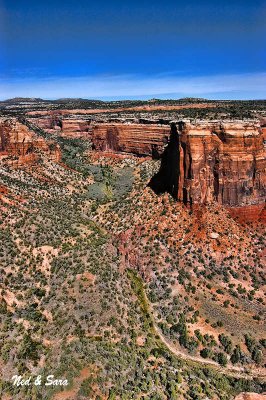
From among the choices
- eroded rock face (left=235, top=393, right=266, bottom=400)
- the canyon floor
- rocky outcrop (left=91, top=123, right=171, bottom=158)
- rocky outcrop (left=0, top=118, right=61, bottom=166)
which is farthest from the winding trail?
rocky outcrop (left=91, top=123, right=171, bottom=158)

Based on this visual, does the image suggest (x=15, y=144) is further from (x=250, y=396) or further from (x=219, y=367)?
(x=250, y=396)

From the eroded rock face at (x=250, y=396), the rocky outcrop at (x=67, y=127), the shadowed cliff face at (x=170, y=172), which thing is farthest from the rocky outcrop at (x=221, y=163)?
the rocky outcrop at (x=67, y=127)

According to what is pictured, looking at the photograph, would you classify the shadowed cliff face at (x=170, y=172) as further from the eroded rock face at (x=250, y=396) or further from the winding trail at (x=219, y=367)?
the eroded rock face at (x=250, y=396)

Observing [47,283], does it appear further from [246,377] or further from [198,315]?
[246,377]

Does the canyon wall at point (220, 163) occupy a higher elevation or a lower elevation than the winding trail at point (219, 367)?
higher

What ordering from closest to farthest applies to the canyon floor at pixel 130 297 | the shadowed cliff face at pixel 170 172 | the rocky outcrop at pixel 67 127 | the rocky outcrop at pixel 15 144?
the canyon floor at pixel 130 297 < the shadowed cliff face at pixel 170 172 < the rocky outcrop at pixel 15 144 < the rocky outcrop at pixel 67 127

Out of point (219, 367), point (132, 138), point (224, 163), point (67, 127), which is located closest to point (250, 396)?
point (219, 367)
